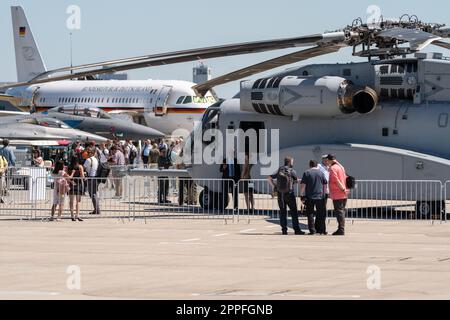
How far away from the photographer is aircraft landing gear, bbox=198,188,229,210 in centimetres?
2680

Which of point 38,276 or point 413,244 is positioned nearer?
point 38,276

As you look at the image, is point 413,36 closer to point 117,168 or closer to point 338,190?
point 338,190

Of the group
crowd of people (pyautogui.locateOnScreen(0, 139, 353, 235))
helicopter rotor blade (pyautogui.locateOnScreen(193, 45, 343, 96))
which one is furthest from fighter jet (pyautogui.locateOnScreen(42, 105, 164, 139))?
helicopter rotor blade (pyautogui.locateOnScreen(193, 45, 343, 96))

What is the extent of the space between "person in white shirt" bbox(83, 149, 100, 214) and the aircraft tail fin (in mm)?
47072

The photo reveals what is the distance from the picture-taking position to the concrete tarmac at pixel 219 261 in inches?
529

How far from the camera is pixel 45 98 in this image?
6656cm

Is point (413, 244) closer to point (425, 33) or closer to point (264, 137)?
point (425, 33)

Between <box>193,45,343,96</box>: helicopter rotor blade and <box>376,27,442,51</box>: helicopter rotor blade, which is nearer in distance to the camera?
<box>376,27,442,51</box>: helicopter rotor blade

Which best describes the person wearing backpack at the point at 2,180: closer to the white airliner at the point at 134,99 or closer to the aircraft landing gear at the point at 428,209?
the aircraft landing gear at the point at 428,209

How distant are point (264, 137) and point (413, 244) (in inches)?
306

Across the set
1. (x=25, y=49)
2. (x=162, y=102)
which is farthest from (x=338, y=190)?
(x=25, y=49)

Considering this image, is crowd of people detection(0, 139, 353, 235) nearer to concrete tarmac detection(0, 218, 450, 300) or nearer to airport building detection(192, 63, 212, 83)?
concrete tarmac detection(0, 218, 450, 300)

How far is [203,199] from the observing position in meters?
27.6
